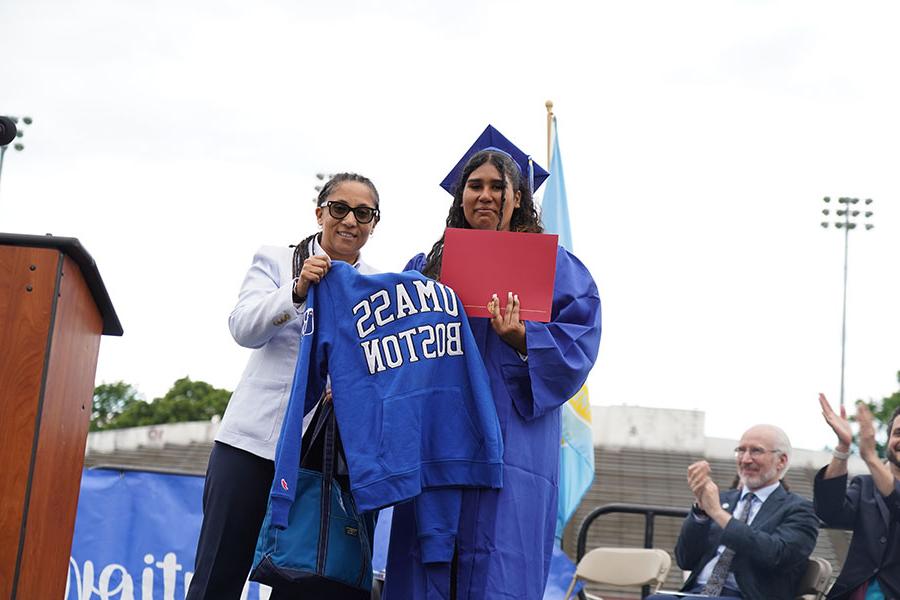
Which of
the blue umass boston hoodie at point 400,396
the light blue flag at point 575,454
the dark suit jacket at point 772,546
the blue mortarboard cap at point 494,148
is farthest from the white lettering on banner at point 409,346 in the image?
the light blue flag at point 575,454

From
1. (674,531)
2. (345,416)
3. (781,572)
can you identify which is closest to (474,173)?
(345,416)

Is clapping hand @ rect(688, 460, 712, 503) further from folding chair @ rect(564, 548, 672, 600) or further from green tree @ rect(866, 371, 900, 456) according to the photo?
green tree @ rect(866, 371, 900, 456)

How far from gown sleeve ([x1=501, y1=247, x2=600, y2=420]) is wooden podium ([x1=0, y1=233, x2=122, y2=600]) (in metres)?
1.23

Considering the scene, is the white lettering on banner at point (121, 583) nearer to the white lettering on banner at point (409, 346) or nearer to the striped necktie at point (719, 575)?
the striped necktie at point (719, 575)

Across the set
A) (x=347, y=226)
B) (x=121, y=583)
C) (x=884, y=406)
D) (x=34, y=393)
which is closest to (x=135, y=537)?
(x=121, y=583)

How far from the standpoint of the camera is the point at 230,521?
3.47 meters

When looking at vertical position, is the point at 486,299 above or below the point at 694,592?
above

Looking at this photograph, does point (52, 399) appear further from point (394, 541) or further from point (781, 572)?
point (781, 572)

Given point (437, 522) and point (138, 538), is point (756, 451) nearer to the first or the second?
point (437, 522)

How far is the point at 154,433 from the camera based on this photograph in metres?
40.8

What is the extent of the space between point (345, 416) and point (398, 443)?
179 mm

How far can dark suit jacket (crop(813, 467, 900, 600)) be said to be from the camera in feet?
16.7

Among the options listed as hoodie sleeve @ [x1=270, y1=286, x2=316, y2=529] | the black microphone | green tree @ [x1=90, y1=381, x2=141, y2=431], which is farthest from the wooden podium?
green tree @ [x1=90, y1=381, x2=141, y2=431]

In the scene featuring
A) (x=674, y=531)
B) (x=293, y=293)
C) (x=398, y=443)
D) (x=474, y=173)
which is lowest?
(x=674, y=531)
